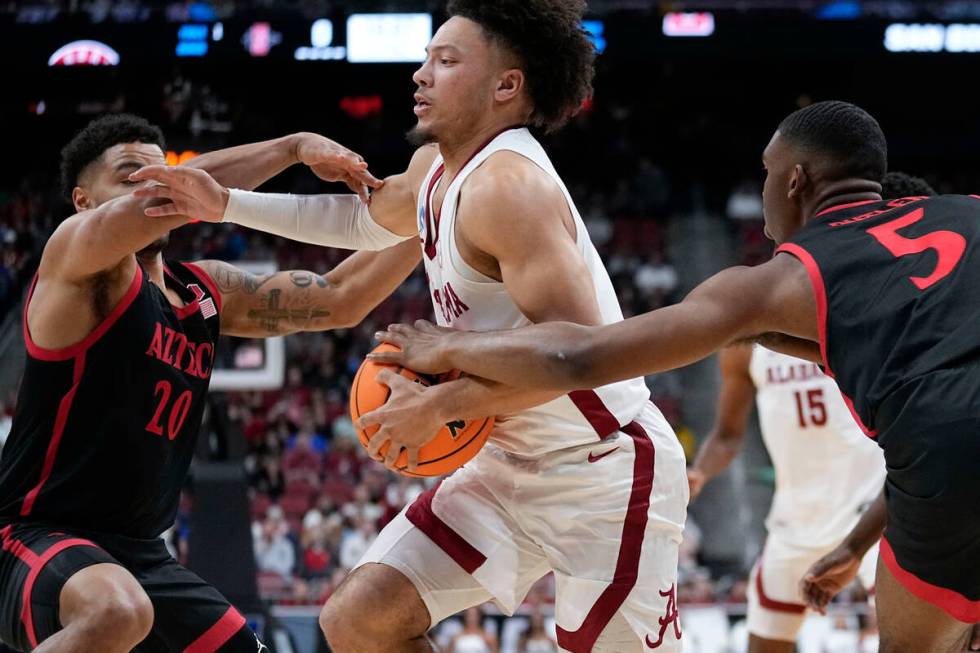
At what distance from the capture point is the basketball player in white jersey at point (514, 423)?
3.41 metres

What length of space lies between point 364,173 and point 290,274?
0.77 metres

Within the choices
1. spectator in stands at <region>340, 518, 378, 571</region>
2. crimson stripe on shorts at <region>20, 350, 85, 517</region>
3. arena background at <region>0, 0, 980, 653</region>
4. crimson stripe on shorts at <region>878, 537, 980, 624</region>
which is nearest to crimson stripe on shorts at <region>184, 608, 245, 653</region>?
crimson stripe on shorts at <region>20, 350, 85, 517</region>

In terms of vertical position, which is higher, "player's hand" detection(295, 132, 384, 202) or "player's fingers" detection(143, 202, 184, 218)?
"player's hand" detection(295, 132, 384, 202)

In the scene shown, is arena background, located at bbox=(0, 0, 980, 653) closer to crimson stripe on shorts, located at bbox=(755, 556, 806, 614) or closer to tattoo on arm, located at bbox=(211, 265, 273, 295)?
crimson stripe on shorts, located at bbox=(755, 556, 806, 614)

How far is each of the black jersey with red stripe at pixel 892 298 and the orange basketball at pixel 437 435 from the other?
105cm

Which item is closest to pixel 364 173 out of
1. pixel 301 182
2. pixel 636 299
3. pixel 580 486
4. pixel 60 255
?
pixel 60 255

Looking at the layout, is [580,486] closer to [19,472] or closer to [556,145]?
[19,472]

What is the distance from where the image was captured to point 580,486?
3.64 meters

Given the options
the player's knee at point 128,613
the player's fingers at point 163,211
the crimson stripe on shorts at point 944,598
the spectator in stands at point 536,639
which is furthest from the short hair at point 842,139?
the spectator in stands at point 536,639

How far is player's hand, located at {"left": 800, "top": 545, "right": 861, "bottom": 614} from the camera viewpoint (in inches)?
182

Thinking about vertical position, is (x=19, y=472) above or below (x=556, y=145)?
below

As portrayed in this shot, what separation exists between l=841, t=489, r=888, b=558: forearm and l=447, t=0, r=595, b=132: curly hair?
1.97 metres

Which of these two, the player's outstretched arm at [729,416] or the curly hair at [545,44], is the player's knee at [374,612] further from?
the player's outstretched arm at [729,416]

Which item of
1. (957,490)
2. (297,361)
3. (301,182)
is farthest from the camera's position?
(301,182)
